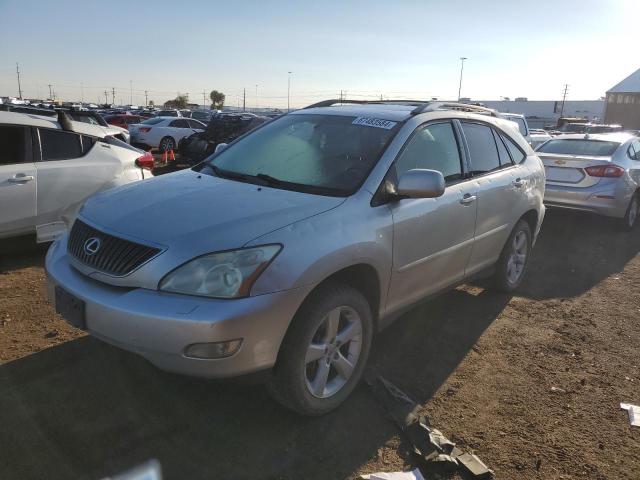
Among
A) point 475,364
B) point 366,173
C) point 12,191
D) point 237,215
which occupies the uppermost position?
point 366,173

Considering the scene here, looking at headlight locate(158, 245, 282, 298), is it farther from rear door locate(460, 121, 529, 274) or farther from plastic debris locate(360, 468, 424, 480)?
rear door locate(460, 121, 529, 274)

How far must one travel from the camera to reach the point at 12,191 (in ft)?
16.0

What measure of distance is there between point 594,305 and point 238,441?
3961mm

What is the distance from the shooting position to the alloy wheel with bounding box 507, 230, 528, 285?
5.06 meters

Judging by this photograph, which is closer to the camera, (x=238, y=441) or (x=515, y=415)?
(x=238, y=441)

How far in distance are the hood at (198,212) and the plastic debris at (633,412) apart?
222 centimetres

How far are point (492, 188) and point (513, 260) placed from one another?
3.75ft

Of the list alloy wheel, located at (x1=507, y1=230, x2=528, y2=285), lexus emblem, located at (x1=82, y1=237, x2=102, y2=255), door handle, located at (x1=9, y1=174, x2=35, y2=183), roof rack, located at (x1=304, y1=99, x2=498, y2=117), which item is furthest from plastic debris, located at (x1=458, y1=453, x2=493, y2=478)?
door handle, located at (x1=9, y1=174, x2=35, y2=183)

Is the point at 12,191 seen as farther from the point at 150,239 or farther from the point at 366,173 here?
the point at 366,173

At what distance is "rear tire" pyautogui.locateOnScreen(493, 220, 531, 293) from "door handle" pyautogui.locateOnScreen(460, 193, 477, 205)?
3.42 feet

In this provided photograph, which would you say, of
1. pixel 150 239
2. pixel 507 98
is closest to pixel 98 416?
pixel 150 239

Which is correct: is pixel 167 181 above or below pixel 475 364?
above

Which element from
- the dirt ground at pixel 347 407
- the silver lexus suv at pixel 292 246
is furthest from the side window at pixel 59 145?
the silver lexus suv at pixel 292 246

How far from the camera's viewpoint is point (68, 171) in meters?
5.35
